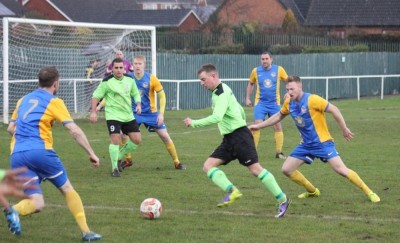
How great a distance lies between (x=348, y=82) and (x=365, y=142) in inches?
798

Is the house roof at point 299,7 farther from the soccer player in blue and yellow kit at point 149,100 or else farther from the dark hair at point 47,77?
the dark hair at point 47,77

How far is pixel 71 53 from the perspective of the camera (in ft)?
87.5

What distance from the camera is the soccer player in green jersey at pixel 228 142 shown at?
10.3 metres

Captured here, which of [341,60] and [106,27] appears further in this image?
[341,60]

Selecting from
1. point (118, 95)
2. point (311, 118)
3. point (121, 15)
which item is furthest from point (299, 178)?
point (121, 15)

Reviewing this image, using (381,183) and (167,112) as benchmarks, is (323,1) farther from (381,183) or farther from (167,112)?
(381,183)

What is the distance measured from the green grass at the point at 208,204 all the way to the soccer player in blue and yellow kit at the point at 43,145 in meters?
0.35

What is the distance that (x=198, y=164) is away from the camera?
51.3 ft

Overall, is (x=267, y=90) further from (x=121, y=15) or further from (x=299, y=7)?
(x=121, y=15)

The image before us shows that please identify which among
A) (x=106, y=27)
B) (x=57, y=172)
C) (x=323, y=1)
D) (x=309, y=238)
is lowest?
(x=309, y=238)

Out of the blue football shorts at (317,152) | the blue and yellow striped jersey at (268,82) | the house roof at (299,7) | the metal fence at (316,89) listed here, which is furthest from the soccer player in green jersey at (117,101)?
the house roof at (299,7)

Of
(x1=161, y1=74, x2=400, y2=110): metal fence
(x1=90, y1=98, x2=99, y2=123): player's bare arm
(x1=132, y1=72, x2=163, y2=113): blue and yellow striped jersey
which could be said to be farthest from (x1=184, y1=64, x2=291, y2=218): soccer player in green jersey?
(x1=161, y1=74, x2=400, y2=110): metal fence

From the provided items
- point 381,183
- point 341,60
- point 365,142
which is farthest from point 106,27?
point 341,60

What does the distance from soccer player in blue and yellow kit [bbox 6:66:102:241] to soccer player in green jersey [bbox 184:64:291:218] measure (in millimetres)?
2024
